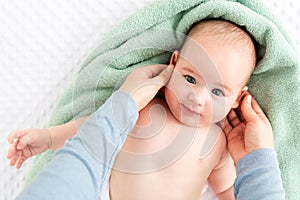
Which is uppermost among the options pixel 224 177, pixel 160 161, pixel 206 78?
pixel 206 78

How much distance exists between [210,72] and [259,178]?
216 mm

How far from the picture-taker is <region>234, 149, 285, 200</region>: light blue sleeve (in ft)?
3.07

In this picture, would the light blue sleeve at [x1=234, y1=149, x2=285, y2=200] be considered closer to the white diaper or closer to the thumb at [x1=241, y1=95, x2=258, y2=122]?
the thumb at [x1=241, y1=95, x2=258, y2=122]

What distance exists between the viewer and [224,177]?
3.53ft

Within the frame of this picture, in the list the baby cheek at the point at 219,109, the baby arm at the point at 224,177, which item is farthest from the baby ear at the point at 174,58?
the baby arm at the point at 224,177

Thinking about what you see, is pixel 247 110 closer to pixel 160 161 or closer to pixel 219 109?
pixel 219 109

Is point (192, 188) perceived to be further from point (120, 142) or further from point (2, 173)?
point (2, 173)

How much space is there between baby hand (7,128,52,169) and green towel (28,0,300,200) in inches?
3.7

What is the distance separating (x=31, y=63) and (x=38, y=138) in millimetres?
255

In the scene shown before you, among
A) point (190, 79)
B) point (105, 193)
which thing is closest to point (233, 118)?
point (190, 79)

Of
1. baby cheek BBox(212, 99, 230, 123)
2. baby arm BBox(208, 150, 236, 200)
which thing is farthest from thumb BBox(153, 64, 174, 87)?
baby arm BBox(208, 150, 236, 200)

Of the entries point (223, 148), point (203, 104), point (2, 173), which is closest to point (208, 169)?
point (223, 148)

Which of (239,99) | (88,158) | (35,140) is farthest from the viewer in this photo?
(239,99)

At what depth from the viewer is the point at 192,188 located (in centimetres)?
103
